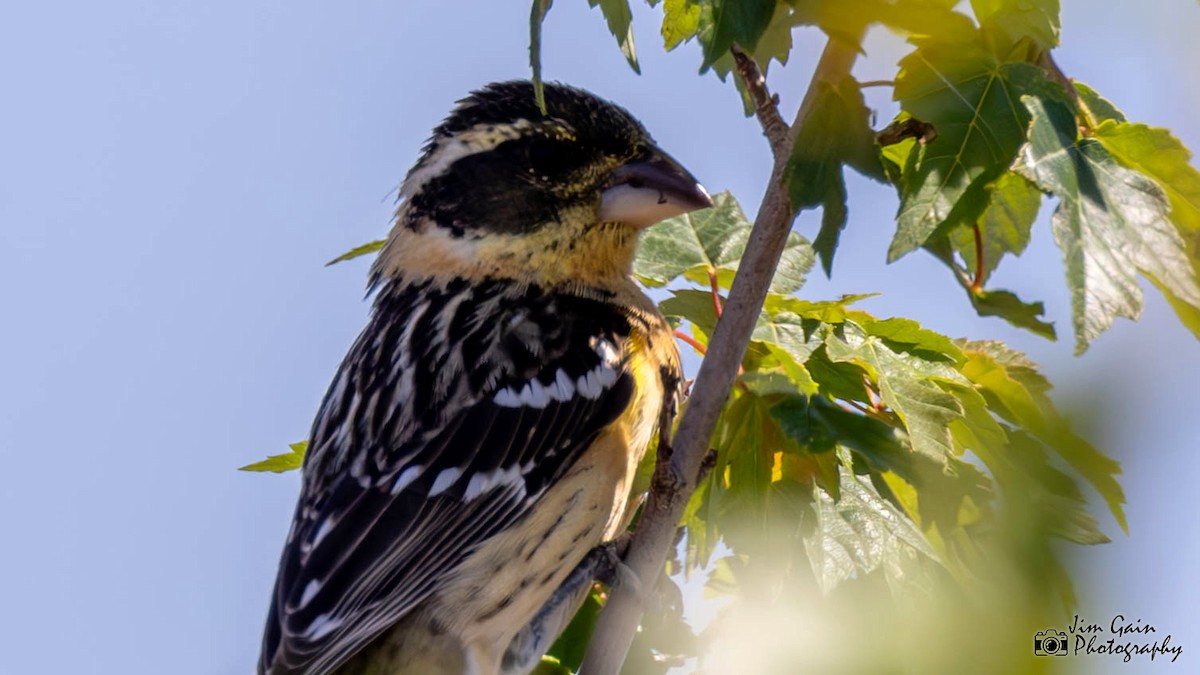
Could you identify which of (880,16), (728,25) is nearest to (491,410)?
(728,25)

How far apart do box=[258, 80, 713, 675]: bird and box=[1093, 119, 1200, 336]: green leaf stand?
133 cm

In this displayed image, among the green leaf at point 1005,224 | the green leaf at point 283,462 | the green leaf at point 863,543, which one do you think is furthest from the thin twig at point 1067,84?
the green leaf at point 283,462

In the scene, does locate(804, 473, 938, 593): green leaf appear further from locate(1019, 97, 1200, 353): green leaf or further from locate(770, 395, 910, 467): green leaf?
locate(1019, 97, 1200, 353): green leaf

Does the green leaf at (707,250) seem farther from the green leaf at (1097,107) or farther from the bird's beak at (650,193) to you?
the green leaf at (1097,107)

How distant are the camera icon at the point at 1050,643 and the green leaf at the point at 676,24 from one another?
5.02ft

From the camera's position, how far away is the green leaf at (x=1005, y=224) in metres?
2.88

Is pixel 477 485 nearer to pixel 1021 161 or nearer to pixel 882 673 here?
pixel 882 673

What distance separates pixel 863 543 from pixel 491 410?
118 centimetres

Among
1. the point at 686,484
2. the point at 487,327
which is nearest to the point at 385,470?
the point at 487,327

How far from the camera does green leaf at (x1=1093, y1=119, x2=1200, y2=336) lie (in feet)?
8.41

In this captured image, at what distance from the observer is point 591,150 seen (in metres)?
3.98

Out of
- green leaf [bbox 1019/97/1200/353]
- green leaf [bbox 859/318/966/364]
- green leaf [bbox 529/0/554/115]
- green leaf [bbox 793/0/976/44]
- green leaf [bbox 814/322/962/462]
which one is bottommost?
green leaf [bbox 814/322/962/462]

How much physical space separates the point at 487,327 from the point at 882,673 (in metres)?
1.58

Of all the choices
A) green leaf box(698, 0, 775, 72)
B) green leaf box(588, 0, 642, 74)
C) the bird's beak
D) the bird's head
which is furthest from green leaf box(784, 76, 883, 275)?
the bird's head
